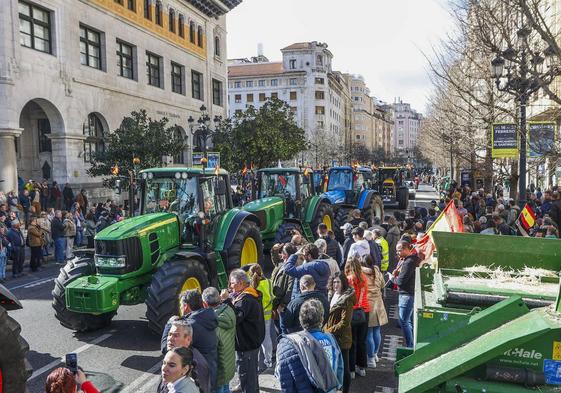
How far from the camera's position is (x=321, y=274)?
21.8ft

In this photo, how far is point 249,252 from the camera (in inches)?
436

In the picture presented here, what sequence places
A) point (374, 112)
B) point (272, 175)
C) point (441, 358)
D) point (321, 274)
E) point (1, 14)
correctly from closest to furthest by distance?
point (441, 358) < point (321, 274) < point (272, 175) < point (1, 14) < point (374, 112)

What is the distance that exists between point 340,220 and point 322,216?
5.50ft

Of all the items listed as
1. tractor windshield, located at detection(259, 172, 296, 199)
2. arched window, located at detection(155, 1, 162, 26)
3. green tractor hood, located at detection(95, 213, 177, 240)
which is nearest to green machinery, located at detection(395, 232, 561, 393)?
green tractor hood, located at detection(95, 213, 177, 240)

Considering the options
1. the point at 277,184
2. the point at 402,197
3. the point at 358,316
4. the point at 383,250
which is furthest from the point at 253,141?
the point at 358,316

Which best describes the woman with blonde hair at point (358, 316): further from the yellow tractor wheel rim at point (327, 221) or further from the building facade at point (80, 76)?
the building facade at point (80, 76)

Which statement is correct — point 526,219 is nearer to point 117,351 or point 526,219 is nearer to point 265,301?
point 265,301

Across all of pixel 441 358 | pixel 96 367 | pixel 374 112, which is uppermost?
pixel 374 112

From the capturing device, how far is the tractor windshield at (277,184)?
Answer: 1451 cm

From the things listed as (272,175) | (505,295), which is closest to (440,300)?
(505,295)

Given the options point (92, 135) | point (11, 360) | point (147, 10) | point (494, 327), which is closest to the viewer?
point (494, 327)

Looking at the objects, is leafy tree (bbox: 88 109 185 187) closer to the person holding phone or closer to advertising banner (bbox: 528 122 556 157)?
advertising banner (bbox: 528 122 556 157)

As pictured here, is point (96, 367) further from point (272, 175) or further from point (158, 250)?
point (272, 175)

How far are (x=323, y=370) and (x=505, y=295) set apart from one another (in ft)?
5.84
